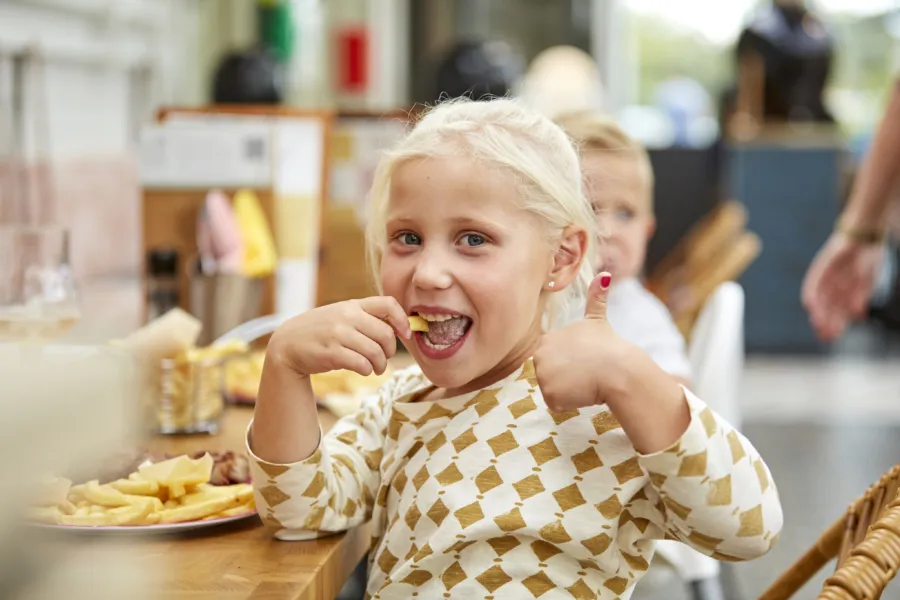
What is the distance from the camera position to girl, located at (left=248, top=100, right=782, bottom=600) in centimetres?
95

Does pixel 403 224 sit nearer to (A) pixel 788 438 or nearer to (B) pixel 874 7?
(A) pixel 788 438

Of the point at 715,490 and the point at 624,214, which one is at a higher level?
the point at 624,214

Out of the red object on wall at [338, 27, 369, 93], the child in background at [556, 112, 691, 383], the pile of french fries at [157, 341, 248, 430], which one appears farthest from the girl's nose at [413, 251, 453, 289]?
the red object on wall at [338, 27, 369, 93]

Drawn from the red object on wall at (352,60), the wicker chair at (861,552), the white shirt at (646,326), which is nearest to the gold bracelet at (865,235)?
the white shirt at (646,326)

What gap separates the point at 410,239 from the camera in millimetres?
1110

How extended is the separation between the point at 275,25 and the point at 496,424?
4.69 meters

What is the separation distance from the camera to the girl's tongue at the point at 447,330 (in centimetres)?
109

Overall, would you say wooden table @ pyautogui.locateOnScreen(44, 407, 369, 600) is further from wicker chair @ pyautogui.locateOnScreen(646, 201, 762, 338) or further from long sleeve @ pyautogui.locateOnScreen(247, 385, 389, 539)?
wicker chair @ pyautogui.locateOnScreen(646, 201, 762, 338)

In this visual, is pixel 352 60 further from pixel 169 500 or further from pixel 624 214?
pixel 169 500

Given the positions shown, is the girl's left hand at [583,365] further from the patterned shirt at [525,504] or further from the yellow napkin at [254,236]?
the yellow napkin at [254,236]

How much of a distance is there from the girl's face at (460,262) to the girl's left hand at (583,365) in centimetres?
13

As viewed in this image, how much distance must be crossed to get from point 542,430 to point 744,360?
5.91 m

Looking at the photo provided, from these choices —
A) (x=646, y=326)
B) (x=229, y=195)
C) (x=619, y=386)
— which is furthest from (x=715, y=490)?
(x=229, y=195)

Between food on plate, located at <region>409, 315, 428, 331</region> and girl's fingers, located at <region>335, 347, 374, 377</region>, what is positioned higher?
food on plate, located at <region>409, 315, 428, 331</region>
